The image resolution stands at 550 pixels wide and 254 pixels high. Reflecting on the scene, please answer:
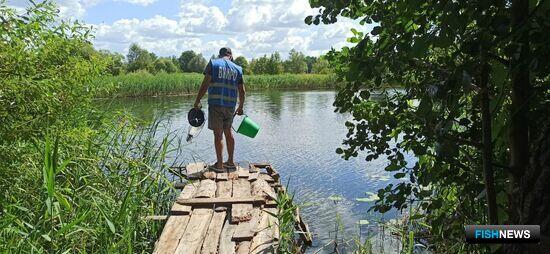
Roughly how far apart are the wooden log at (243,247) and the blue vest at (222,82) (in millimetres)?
2623

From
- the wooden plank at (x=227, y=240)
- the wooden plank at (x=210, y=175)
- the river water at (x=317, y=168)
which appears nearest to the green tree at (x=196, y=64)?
the river water at (x=317, y=168)

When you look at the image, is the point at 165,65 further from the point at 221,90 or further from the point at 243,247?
the point at 243,247

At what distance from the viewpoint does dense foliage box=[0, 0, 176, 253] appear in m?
3.04

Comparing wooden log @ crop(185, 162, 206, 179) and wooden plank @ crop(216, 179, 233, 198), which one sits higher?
wooden log @ crop(185, 162, 206, 179)

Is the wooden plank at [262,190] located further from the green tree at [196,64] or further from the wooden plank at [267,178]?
the green tree at [196,64]

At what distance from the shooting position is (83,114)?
5.25 metres

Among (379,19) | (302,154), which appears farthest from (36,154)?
(302,154)

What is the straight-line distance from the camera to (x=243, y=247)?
3.52 meters

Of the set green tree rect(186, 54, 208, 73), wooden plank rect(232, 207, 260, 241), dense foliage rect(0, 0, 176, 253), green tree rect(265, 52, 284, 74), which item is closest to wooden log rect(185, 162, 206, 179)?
dense foliage rect(0, 0, 176, 253)

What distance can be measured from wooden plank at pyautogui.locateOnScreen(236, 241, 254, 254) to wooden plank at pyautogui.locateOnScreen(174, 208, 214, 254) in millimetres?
288

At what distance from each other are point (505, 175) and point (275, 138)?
10210 millimetres

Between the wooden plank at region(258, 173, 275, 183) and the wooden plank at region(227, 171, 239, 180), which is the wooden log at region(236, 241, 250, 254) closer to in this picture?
the wooden plank at region(227, 171, 239, 180)

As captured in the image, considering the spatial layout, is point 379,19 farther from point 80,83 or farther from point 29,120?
point 80,83

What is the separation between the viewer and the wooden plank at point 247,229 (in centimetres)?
365
